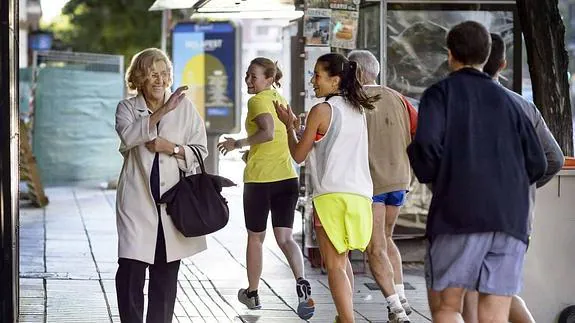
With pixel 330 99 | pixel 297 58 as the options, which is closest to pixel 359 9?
pixel 297 58

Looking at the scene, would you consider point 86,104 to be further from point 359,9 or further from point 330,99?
point 330,99

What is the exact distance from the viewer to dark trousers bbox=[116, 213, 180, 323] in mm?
7023

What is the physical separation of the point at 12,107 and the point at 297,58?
512 centimetres

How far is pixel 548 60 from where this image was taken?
961 cm

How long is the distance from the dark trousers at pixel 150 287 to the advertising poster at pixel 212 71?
46.9ft

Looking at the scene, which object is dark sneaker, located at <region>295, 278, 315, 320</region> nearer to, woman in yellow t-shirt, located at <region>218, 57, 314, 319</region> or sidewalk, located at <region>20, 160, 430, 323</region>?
woman in yellow t-shirt, located at <region>218, 57, 314, 319</region>

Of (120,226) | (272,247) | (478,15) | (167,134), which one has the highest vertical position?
(478,15)

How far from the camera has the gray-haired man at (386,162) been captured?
8.67 meters

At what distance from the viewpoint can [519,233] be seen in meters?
5.83

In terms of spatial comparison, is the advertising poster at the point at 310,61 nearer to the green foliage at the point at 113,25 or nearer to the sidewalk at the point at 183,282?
the sidewalk at the point at 183,282

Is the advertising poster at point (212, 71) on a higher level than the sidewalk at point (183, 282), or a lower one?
higher

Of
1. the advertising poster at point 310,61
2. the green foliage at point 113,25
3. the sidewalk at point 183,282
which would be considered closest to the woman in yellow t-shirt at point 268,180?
the sidewalk at point 183,282

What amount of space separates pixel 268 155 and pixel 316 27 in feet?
8.31

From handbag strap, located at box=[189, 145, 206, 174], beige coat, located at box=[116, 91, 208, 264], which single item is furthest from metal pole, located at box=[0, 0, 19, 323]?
handbag strap, located at box=[189, 145, 206, 174]
